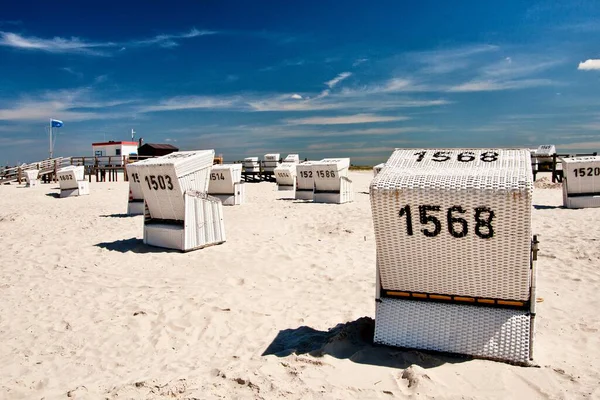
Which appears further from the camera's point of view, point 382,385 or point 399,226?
point 399,226

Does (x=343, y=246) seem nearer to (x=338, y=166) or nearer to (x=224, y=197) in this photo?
(x=338, y=166)

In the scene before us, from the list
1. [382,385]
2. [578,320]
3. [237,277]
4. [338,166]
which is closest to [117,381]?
[382,385]

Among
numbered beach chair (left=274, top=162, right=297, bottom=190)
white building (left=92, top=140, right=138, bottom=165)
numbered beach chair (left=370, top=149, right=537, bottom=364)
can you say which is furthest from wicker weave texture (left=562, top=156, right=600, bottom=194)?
white building (left=92, top=140, right=138, bottom=165)

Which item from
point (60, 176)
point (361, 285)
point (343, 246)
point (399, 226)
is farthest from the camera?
point (60, 176)

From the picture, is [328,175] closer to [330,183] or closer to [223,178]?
[330,183]

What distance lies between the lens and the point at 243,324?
Answer: 4.97m

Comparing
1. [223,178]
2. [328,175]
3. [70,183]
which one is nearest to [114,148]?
[70,183]

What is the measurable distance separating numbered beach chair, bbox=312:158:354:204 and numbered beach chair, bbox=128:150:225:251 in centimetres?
683

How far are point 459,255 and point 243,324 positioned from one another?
98.9 inches

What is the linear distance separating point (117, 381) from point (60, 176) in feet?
60.0

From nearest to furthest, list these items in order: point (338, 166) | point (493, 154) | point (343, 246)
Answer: point (493, 154)
point (343, 246)
point (338, 166)

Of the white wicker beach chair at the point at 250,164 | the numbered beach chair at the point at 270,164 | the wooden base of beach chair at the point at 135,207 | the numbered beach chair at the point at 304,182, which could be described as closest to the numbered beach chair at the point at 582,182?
the numbered beach chair at the point at 304,182

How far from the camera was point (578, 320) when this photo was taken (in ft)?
16.0

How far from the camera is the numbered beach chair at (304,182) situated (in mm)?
16812
